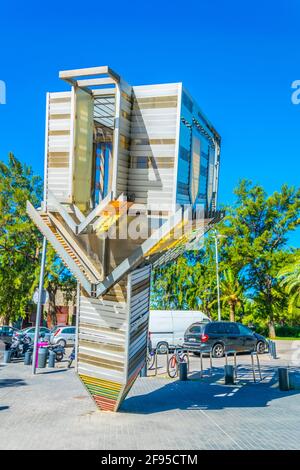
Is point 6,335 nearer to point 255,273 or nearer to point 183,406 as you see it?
point 183,406

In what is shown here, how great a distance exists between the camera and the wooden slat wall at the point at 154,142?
9.29 m

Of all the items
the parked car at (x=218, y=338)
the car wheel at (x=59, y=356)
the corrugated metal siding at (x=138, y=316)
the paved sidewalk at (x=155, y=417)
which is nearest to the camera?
the paved sidewalk at (x=155, y=417)

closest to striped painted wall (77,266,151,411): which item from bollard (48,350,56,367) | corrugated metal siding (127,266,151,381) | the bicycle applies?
corrugated metal siding (127,266,151,381)

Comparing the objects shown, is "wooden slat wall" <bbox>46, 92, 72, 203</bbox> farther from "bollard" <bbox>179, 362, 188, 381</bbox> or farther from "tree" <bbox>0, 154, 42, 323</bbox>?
"tree" <bbox>0, 154, 42, 323</bbox>

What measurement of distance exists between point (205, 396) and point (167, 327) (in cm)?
1401

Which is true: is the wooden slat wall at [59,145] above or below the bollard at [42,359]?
above

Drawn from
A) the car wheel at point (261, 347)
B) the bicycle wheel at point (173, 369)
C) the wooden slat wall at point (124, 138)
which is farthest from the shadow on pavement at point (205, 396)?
the car wheel at point (261, 347)

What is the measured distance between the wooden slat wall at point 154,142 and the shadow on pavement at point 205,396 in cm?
519

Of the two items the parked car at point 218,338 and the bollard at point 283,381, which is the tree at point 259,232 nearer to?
the parked car at point 218,338

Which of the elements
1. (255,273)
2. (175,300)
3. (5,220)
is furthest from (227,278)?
(5,220)

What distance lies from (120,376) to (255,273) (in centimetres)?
3490

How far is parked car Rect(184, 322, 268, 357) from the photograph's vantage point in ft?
75.1

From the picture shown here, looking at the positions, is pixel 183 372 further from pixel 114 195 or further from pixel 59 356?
pixel 114 195

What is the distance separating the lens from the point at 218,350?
23.4m
